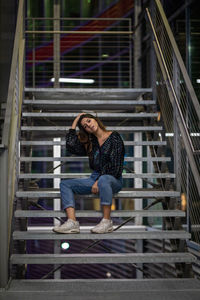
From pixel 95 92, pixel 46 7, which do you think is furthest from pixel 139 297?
pixel 46 7

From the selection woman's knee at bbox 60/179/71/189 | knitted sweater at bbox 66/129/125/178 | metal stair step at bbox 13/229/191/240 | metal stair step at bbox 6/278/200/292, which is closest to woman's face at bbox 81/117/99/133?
knitted sweater at bbox 66/129/125/178

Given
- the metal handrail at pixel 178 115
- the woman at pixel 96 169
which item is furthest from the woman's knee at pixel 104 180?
the metal handrail at pixel 178 115

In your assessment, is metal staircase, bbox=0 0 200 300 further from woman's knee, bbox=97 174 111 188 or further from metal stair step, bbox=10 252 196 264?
woman's knee, bbox=97 174 111 188

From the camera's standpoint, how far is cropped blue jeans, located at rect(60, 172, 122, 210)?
3.18 m

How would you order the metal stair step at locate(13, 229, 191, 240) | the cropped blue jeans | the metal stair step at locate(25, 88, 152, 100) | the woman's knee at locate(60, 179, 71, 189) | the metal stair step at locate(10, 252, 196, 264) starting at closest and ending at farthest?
the metal stair step at locate(10, 252, 196, 264), the metal stair step at locate(13, 229, 191, 240), the cropped blue jeans, the woman's knee at locate(60, 179, 71, 189), the metal stair step at locate(25, 88, 152, 100)

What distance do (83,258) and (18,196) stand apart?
81cm

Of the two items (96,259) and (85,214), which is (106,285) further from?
(85,214)

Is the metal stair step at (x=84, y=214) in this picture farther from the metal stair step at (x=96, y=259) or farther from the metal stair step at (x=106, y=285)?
the metal stair step at (x=106, y=285)

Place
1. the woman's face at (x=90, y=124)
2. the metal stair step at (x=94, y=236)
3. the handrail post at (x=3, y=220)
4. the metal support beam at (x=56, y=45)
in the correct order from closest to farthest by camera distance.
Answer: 1. the handrail post at (x=3, y=220)
2. the metal stair step at (x=94, y=236)
3. the woman's face at (x=90, y=124)
4. the metal support beam at (x=56, y=45)

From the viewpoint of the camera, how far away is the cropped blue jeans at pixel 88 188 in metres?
3.18

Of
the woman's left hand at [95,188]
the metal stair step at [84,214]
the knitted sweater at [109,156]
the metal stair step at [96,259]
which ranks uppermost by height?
the knitted sweater at [109,156]

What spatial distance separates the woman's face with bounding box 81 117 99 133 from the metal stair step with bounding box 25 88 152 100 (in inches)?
55.3

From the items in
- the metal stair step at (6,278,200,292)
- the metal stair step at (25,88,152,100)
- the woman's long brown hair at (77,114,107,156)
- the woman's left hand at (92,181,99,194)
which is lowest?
the metal stair step at (6,278,200,292)

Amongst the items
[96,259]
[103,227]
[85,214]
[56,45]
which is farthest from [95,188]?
[56,45]
